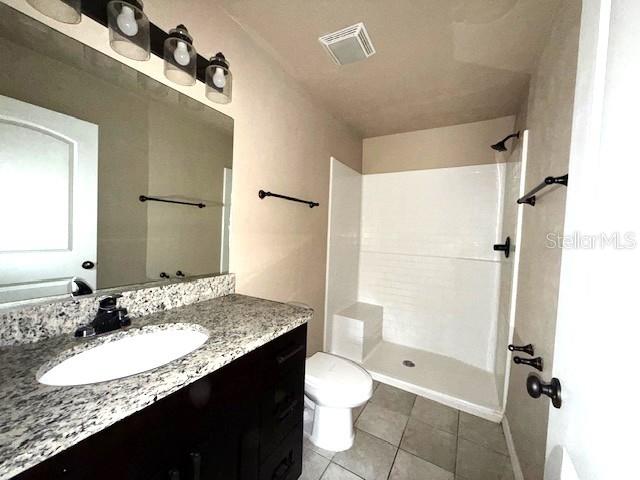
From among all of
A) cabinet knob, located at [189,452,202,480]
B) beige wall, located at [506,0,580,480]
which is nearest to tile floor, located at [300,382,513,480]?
beige wall, located at [506,0,580,480]

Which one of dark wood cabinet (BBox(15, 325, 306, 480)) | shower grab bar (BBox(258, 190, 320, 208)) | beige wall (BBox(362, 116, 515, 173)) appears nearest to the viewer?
dark wood cabinet (BBox(15, 325, 306, 480))

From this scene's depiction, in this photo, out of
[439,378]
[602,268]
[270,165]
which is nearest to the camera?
[602,268]

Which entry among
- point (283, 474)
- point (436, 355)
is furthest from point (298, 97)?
point (436, 355)

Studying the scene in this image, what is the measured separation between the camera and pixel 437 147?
8.23 ft

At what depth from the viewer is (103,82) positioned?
0.93 m

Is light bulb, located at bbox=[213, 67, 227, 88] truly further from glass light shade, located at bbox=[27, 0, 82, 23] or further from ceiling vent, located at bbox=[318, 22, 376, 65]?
ceiling vent, located at bbox=[318, 22, 376, 65]

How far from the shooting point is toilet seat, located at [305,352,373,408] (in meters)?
1.38

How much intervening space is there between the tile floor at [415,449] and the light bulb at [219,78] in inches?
80.9

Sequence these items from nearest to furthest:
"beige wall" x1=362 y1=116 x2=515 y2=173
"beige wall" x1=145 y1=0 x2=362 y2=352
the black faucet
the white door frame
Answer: the white door frame < the black faucet < "beige wall" x1=145 y1=0 x2=362 y2=352 < "beige wall" x1=362 y1=116 x2=515 y2=173

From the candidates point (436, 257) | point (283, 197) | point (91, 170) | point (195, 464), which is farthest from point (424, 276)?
point (91, 170)

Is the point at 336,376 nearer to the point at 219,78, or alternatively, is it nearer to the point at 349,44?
the point at 219,78

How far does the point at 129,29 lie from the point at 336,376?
6.10ft

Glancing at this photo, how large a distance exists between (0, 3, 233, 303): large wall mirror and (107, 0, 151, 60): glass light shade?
78 mm

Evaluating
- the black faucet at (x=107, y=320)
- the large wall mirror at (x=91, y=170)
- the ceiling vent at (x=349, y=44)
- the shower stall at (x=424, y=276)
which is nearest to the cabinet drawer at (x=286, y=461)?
the black faucet at (x=107, y=320)
